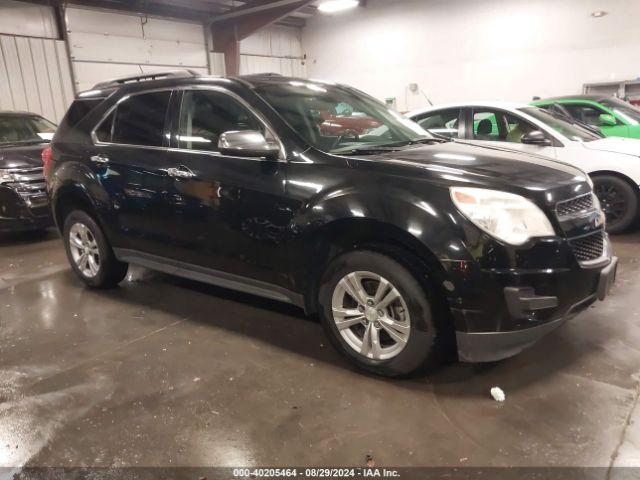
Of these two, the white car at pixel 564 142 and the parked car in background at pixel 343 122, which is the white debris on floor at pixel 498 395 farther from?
the white car at pixel 564 142

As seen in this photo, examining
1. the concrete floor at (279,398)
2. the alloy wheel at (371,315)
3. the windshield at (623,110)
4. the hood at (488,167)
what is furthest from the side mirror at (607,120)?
the alloy wheel at (371,315)

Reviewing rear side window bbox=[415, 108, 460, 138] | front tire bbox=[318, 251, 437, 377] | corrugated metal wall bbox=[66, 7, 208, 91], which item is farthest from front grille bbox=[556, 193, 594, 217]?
corrugated metal wall bbox=[66, 7, 208, 91]

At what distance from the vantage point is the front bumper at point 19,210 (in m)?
5.79

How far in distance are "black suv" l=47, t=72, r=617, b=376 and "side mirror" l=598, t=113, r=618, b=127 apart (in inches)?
200

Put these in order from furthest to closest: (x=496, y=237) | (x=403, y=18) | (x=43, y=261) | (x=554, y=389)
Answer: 1. (x=403, y=18)
2. (x=43, y=261)
3. (x=554, y=389)
4. (x=496, y=237)

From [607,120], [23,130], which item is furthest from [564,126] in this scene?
[23,130]

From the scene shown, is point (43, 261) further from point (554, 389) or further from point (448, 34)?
point (448, 34)

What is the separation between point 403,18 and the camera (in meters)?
13.9

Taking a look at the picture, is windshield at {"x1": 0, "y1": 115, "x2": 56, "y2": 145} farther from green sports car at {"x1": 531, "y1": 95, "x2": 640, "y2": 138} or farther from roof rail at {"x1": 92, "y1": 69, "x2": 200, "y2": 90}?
green sports car at {"x1": 531, "y1": 95, "x2": 640, "y2": 138}

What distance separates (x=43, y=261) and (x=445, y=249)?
4.67 metres

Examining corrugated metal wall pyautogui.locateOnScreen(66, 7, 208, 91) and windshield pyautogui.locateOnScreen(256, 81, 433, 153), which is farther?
corrugated metal wall pyautogui.locateOnScreen(66, 7, 208, 91)

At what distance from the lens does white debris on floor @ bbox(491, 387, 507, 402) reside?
2432 mm

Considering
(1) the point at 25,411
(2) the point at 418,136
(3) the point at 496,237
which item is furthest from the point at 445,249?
(1) the point at 25,411

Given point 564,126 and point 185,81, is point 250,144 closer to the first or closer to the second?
point 185,81
